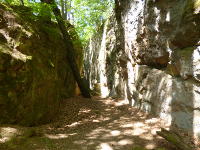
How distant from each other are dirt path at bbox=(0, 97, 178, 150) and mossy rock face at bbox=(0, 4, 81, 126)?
69 cm

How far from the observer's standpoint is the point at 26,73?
5.98m

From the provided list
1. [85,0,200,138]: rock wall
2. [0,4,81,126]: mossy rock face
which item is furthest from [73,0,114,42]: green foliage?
[0,4,81,126]: mossy rock face

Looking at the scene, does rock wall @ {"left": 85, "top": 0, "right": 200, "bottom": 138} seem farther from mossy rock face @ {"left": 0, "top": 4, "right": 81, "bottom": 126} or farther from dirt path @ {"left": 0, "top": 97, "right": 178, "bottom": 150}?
mossy rock face @ {"left": 0, "top": 4, "right": 81, "bottom": 126}

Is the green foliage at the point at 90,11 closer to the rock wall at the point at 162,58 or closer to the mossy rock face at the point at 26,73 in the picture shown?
the rock wall at the point at 162,58

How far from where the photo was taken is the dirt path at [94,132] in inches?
193

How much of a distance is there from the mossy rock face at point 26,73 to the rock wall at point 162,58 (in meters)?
4.22

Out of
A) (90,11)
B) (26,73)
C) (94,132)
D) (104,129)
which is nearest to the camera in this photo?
(26,73)

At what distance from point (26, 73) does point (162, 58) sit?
526 centimetres

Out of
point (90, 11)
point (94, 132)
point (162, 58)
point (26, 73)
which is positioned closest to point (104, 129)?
point (94, 132)

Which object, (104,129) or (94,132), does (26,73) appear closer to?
(94,132)

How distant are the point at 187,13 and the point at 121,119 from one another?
15.5 feet

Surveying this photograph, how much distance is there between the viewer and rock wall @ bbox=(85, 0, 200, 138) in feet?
18.5

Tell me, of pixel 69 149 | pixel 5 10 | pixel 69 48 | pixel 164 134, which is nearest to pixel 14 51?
pixel 5 10

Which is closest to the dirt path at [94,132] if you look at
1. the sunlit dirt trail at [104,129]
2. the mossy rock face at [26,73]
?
the sunlit dirt trail at [104,129]
